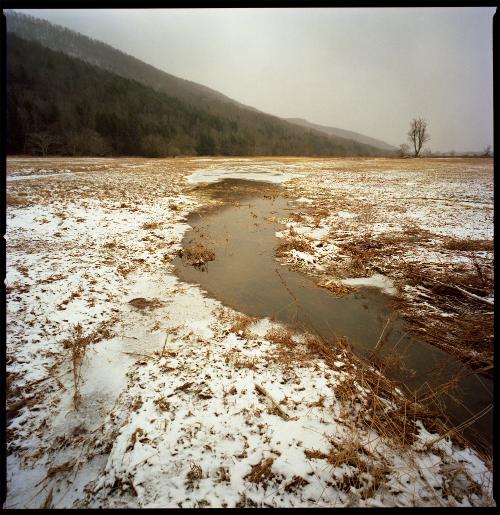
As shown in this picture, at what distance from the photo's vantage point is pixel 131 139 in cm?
7250

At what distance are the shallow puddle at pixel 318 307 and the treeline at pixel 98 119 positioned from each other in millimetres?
55617

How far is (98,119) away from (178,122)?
2600 centimetres

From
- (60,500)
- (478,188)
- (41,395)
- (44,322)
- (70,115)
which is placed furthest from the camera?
(70,115)

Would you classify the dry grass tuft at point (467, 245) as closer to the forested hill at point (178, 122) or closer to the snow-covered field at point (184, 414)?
the snow-covered field at point (184, 414)

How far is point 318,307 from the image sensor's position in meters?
5.73

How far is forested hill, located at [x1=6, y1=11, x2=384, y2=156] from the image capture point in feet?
236

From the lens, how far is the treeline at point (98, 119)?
56.8m

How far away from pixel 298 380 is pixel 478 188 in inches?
847

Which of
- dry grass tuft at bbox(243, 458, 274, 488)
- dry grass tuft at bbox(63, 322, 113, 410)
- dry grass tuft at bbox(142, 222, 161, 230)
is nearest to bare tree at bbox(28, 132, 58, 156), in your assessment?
dry grass tuft at bbox(142, 222, 161, 230)

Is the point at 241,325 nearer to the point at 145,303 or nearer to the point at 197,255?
the point at 145,303

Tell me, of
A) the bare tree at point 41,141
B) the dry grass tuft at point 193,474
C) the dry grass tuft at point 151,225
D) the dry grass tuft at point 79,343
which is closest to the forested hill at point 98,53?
the bare tree at point 41,141

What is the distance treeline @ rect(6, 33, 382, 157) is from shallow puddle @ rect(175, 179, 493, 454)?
55.6m
